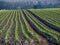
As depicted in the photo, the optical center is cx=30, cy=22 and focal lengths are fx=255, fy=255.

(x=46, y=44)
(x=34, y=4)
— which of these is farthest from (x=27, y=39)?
(x=34, y=4)

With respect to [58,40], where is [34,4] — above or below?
below

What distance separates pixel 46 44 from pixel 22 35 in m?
7.41

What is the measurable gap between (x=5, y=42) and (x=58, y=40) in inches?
273

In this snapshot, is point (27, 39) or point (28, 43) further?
point (27, 39)

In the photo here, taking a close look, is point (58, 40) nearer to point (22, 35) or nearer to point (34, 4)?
point (22, 35)

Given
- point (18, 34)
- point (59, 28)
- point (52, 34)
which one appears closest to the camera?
point (52, 34)

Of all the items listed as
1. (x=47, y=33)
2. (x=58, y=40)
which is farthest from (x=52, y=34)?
(x=58, y=40)

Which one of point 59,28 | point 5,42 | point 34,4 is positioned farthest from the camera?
point 34,4

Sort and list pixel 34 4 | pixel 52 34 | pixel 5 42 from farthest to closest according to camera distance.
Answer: pixel 34 4
pixel 52 34
pixel 5 42

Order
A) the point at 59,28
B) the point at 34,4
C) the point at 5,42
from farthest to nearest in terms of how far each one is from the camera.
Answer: the point at 34,4 → the point at 59,28 → the point at 5,42

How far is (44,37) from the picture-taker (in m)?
35.5

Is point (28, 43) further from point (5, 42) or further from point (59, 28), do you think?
point (59, 28)

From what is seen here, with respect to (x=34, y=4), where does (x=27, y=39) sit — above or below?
above

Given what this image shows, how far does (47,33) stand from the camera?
37281mm
